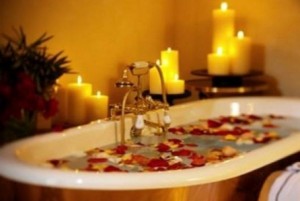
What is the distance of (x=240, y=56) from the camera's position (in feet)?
10.8

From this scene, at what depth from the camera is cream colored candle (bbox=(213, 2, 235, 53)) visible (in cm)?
332

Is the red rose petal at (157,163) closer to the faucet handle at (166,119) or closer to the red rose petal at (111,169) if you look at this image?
the red rose petal at (111,169)

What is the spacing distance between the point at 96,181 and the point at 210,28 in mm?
2197

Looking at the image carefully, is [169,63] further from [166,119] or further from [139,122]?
[139,122]

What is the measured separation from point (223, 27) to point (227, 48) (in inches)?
5.0

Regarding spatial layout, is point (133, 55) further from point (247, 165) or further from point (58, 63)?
point (247, 165)

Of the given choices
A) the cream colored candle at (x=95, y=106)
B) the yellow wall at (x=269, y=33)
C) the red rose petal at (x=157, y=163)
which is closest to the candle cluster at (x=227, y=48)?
the yellow wall at (x=269, y=33)

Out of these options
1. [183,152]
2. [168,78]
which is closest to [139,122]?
[183,152]

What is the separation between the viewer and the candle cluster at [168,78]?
10.0 feet

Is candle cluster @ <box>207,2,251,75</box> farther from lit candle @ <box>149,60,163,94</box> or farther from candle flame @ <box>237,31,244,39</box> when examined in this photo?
lit candle @ <box>149,60,163,94</box>

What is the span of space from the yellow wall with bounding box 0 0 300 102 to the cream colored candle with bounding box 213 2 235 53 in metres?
0.23

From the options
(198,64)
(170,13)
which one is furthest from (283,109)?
(170,13)

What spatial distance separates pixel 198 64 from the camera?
3723 mm

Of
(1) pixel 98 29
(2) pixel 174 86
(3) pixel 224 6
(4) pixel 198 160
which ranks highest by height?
(3) pixel 224 6
